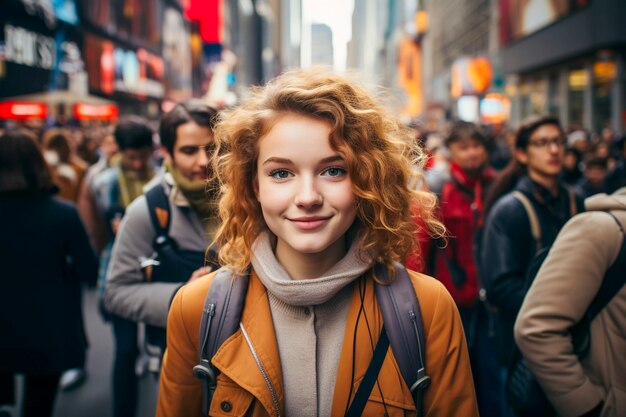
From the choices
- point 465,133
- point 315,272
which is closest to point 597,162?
point 465,133

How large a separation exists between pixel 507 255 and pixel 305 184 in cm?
216

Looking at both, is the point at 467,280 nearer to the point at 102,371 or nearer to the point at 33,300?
the point at 33,300

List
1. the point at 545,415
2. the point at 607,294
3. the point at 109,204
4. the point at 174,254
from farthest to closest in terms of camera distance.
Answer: the point at 109,204 < the point at 174,254 < the point at 545,415 < the point at 607,294

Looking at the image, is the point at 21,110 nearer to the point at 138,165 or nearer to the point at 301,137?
the point at 138,165

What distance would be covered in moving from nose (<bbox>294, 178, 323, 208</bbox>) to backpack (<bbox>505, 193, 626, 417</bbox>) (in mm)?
1295

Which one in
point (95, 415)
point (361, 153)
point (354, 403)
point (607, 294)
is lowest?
point (95, 415)

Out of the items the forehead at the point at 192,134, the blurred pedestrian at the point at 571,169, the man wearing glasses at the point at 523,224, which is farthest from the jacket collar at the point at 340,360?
the blurred pedestrian at the point at 571,169

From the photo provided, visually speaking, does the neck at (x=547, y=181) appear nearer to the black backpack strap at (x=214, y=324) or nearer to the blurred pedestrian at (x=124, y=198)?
the black backpack strap at (x=214, y=324)

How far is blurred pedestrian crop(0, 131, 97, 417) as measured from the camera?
13.0 ft

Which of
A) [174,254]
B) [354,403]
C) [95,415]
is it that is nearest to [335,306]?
[354,403]

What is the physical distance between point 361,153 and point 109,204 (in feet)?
13.2

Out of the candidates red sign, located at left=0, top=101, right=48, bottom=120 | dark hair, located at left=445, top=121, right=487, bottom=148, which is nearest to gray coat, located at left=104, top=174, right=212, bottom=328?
dark hair, located at left=445, top=121, right=487, bottom=148

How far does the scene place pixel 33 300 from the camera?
404 cm

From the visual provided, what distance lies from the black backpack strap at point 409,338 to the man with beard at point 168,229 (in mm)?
1569
